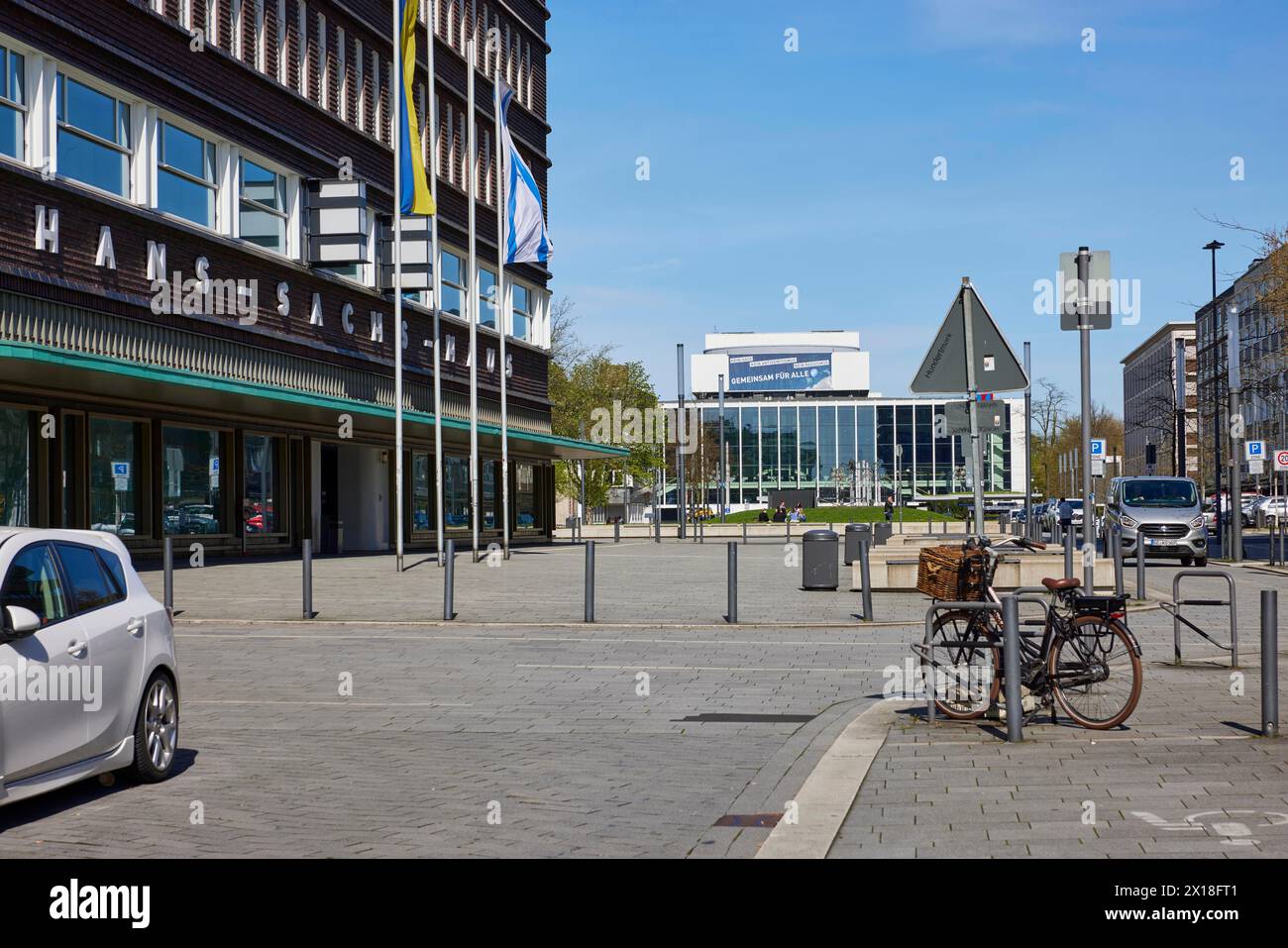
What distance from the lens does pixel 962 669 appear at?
10008 mm

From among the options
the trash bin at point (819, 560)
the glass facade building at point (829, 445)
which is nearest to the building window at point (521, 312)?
the trash bin at point (819, 560)

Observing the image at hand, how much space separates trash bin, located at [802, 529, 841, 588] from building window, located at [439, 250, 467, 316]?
20121 mm

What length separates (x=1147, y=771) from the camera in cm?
791

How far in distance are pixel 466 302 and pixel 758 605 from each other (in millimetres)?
24124

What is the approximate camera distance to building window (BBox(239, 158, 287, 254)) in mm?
30859

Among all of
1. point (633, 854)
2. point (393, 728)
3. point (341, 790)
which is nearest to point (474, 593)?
point (393, 728)

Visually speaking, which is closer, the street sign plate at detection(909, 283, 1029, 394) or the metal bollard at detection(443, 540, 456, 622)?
the street sign plate at detection(909, 283, 1029, 394)

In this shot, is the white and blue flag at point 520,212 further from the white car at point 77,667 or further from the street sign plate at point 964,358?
the white car at point 77,667

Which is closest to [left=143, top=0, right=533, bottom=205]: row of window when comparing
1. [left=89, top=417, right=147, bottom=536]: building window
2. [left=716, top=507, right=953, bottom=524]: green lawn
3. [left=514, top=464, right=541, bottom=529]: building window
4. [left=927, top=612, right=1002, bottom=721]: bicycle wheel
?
[left=89, top=417, right=147, bottom=536]: building window

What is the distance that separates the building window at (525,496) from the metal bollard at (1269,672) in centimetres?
4067

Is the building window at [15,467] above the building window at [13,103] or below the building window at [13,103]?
below

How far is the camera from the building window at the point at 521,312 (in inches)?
1866

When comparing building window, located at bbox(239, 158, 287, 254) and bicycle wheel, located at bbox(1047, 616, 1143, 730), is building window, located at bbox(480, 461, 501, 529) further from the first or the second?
bicycle wheel, located at bbox(1047, 616, 1143, 730)

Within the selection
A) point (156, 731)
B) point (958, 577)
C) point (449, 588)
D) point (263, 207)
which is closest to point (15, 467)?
point (263, 207)
